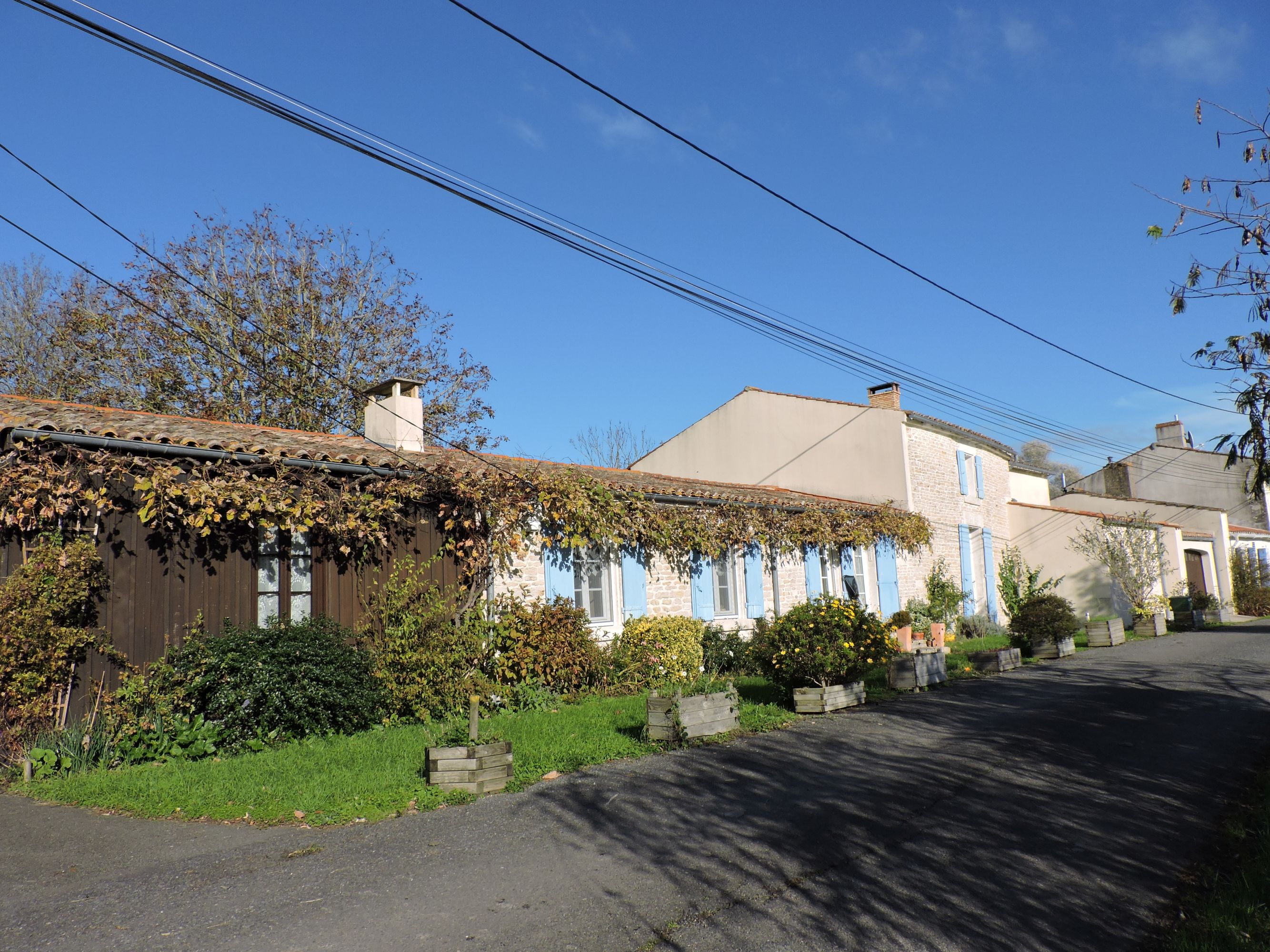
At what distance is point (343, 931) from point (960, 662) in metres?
12.7

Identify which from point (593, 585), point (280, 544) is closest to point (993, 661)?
point (593, 585)

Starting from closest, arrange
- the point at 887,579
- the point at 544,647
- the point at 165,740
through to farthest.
Result: the point at 165,740
the point at 544,647
the point at 887,579

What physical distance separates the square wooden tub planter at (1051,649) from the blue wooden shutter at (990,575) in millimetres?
7112

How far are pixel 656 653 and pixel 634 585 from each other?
1.27m

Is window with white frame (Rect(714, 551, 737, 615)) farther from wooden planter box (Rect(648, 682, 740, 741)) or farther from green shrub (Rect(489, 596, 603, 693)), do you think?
wooden planter box (Rect(648, 682, 740, 741))

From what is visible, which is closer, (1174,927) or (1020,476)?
(1174,927)

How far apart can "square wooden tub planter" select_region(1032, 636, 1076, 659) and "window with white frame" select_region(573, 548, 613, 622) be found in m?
8.76

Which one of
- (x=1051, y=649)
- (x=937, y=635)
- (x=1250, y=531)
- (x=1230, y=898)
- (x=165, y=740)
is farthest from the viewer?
(x=1250, y=531)

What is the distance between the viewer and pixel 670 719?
28.1ft

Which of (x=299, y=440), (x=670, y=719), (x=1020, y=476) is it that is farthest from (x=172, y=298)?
(x=1020, y=476)

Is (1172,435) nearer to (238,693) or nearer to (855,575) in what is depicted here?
(855,575)

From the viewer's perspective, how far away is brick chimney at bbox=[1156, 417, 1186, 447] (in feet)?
121

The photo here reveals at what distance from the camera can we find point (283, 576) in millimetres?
9789

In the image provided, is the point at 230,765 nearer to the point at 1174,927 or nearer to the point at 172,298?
the point at 1174,927
